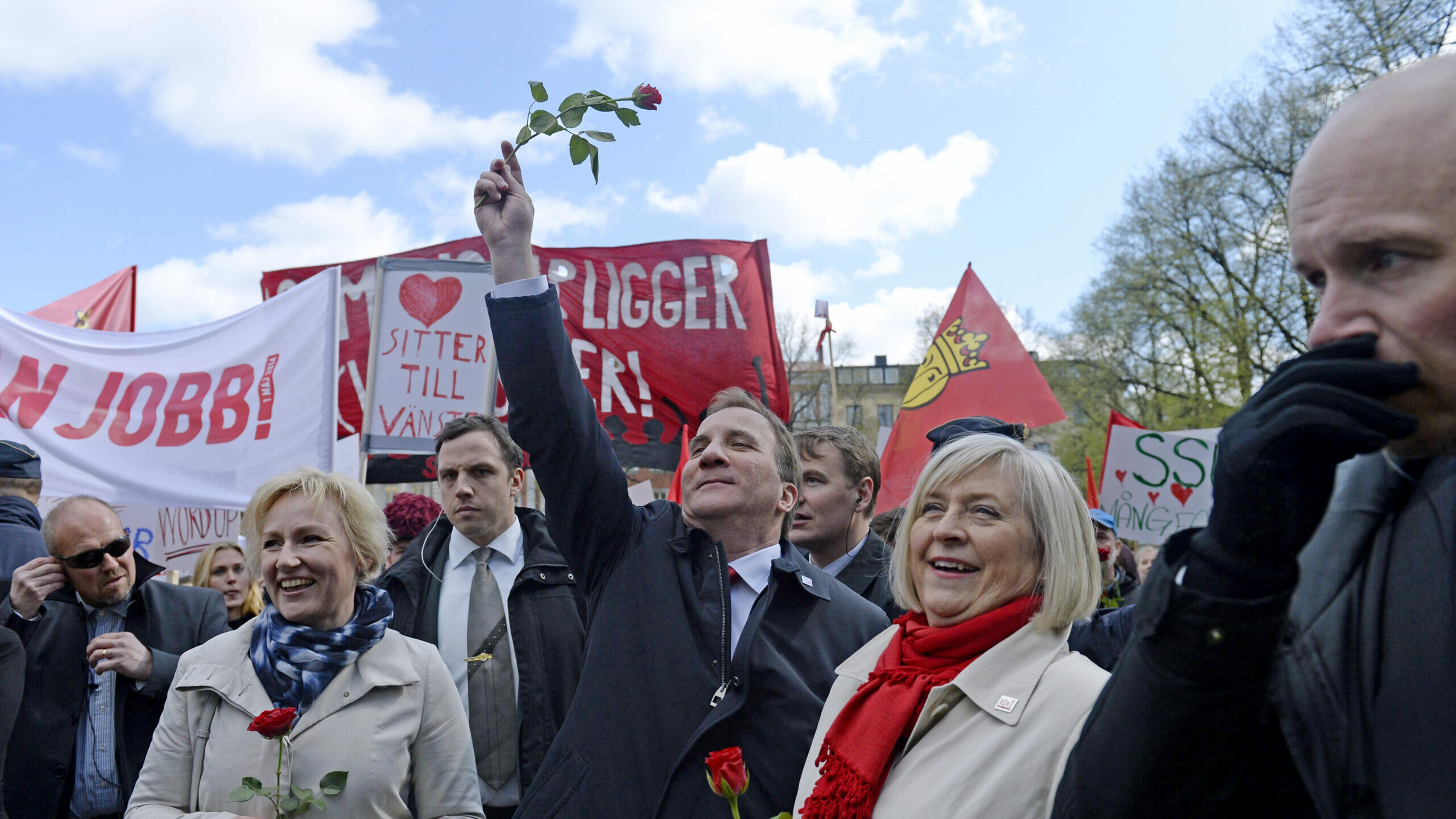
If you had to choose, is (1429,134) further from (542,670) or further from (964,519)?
(542,670)

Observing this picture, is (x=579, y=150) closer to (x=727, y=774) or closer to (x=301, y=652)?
(x=727, y=774)

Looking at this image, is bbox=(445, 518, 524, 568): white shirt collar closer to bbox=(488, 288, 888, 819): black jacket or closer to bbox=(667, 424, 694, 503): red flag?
bbox=(488, 288, 888, 819): black jacket

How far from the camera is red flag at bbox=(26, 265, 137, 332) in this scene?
7.79 metres

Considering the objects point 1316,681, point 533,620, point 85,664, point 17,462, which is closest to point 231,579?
point 17,462

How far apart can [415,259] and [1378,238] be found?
5.39 m

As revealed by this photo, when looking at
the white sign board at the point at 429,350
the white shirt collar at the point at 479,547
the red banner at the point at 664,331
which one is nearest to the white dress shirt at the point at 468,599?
the white shirt collar at the point at 479,547

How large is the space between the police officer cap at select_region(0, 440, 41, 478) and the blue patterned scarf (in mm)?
2009

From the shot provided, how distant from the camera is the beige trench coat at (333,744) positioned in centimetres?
255

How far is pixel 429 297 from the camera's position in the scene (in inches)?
221

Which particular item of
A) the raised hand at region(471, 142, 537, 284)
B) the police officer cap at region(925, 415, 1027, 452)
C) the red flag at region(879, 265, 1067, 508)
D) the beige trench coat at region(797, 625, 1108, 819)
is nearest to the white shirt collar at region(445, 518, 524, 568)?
the police officer cap at region(925, 415, 1027, 452)

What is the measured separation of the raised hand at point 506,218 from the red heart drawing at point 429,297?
3.33 m

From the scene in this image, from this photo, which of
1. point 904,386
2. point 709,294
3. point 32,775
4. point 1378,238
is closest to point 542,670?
point 32,775

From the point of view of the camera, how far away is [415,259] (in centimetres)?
564

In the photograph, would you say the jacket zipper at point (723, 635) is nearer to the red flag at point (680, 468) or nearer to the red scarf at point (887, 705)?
the red scarf at point (887, 705)
